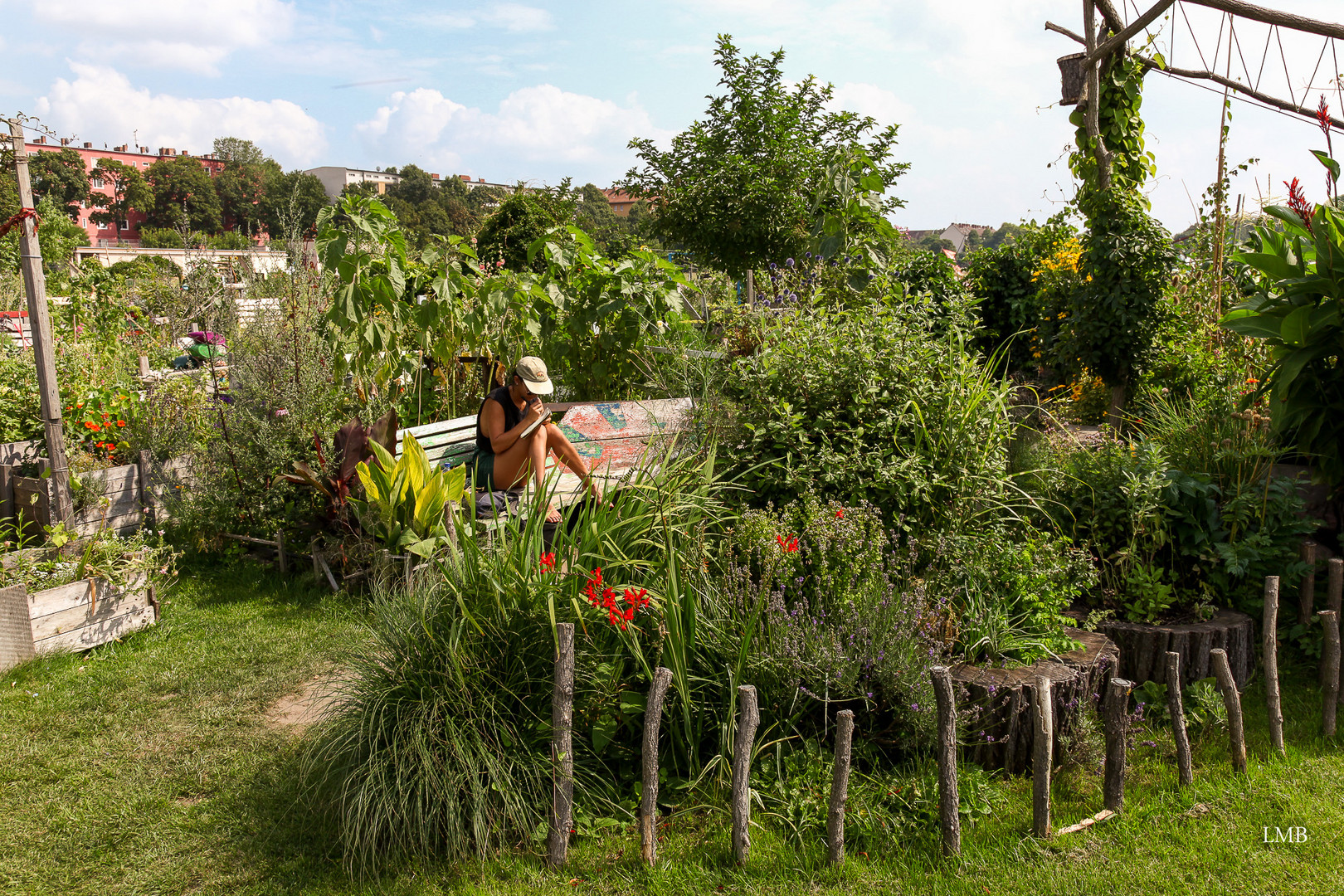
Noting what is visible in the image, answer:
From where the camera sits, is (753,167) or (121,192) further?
(121,192)

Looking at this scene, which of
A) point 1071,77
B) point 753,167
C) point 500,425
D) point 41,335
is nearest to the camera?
point 41,335

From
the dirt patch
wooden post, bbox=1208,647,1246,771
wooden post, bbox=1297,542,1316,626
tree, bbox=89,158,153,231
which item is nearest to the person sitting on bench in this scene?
the dirt patch

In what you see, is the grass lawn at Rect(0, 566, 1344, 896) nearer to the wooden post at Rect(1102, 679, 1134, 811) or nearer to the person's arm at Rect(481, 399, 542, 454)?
the wooden post at Rect(1102, 679, 1134, 811)

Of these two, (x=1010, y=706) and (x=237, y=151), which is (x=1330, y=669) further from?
(x=237, y=151)

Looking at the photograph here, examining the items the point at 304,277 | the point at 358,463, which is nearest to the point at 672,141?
the point at 304,277

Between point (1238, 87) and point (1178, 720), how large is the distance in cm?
545

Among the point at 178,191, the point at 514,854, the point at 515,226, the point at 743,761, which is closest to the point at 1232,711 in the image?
the point at 743,761

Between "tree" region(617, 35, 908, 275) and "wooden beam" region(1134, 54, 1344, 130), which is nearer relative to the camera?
"wooden beam" region(1134, 54, 1344, 130)

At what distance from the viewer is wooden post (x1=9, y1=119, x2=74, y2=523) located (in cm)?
436

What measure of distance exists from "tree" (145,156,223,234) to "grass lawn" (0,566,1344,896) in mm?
91006

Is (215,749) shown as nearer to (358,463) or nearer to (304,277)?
(358,463)

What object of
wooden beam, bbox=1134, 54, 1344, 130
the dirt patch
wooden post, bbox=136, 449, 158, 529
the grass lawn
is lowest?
the grass lawn

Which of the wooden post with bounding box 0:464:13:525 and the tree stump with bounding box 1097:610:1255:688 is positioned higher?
the wooden post with bounding box 0:464:13:525

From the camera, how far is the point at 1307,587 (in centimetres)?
395
